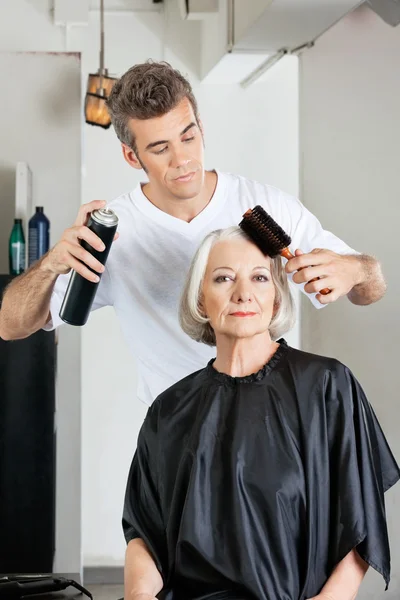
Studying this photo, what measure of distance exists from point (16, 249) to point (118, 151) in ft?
4.68

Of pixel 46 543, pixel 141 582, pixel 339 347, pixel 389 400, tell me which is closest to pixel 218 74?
pixel 339 347

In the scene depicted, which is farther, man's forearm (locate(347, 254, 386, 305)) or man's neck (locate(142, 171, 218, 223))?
man's neck (locate(142, 171, 218, 223))

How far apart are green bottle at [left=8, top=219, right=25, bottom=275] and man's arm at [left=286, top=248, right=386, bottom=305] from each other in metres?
1.91

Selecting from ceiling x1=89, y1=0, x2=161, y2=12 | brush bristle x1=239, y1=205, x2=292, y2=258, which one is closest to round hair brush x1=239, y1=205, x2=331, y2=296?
brush bristle x1=239, y1=205, x2=292, y2=258

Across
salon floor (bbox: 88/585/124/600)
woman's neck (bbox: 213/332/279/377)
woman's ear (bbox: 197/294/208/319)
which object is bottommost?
salon floor (bbox: 88/585/124/600)

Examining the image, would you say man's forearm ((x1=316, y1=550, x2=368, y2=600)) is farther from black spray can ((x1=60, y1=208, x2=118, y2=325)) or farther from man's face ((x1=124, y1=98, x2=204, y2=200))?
man's face ((x1=124, y1=98, x2=204, y2=200))

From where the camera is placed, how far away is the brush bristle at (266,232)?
5.61ft

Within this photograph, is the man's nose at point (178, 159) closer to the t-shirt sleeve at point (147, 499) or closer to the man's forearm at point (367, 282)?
the man's forearm at point (367, 282)

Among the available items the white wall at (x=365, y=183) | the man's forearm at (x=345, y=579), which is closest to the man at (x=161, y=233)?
the man's forearm at (x=345, y=579)

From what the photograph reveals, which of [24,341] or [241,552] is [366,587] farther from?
[241,552]

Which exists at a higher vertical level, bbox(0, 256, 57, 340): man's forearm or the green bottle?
the green bottle

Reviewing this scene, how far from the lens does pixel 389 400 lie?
324 centimetres

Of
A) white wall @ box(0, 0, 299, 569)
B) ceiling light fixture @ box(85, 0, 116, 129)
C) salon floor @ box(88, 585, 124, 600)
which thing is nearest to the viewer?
ceiling light fixture @ box(85, 0, 116, 129)

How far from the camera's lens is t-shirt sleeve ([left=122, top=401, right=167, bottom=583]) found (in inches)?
69.7
